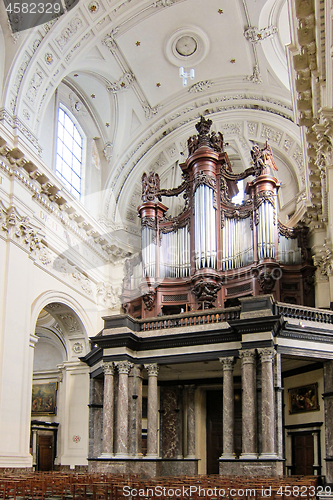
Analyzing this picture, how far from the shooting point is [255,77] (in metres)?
19.8

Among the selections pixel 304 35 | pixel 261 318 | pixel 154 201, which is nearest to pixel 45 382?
pixel 154 201

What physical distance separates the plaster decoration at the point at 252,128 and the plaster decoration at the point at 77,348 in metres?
9.85

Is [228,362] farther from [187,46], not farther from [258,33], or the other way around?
[187,46]

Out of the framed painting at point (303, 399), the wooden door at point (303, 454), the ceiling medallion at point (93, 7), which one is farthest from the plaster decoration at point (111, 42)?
the wooden door at point (303, 454)

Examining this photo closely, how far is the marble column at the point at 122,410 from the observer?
14008 mm

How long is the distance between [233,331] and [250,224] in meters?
4.96

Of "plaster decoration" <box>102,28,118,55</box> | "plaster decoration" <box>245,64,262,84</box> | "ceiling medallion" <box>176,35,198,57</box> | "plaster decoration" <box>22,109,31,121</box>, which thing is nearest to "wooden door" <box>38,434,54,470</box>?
"plaster decoration" <box>22,109,31,121</box>

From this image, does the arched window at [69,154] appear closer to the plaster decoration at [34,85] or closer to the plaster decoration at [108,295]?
the plaster decoration at [34,85]

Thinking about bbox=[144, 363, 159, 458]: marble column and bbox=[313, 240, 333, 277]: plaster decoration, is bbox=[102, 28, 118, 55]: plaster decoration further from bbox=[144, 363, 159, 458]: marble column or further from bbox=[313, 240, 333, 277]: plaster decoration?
bbox=[144, 363, 159, 458]: marble column

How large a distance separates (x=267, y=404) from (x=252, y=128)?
37.9 ft

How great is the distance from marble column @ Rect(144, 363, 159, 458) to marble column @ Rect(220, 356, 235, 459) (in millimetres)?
1921

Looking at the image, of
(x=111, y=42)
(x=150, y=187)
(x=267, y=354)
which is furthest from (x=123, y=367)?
(x=111, y=42)

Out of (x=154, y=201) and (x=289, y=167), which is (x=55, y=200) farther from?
(x=289, y=167)

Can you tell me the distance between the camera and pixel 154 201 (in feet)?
64.9
